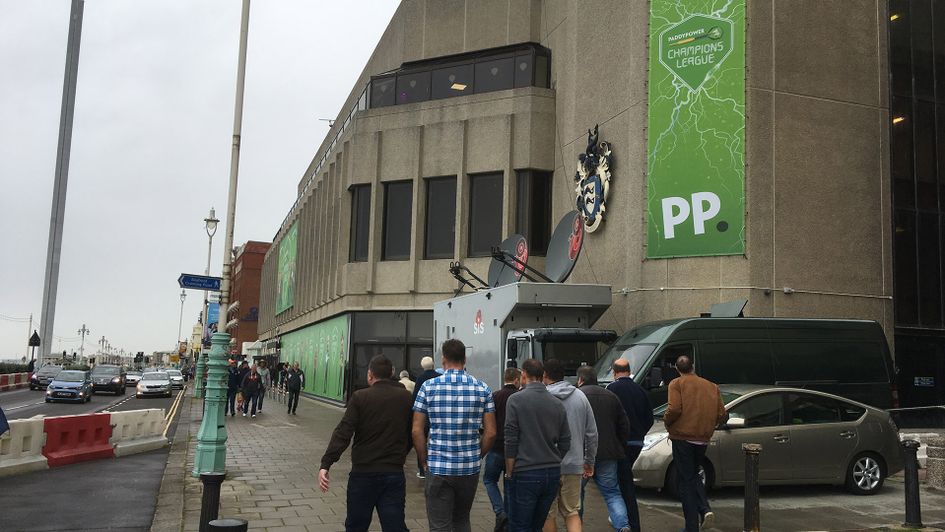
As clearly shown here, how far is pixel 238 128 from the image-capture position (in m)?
14.5

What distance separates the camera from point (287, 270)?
49500 mm

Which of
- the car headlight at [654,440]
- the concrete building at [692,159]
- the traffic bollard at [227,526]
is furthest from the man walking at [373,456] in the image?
the concrete building at [692,159]

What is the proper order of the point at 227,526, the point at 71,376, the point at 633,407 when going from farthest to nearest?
the point at 71,376, the point at 633,407, the point at 227,526

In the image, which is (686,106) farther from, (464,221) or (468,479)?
(468,479)

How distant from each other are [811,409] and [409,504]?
5.74 metres

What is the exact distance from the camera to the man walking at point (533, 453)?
6184 mm

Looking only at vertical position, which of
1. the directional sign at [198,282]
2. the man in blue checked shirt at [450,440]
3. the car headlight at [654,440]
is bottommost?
the car headlight at [654,440]

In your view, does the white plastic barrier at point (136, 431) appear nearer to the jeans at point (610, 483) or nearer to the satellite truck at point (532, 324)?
the satellite truck at point (532, 324)

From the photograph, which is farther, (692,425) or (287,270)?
Result: (287,270)

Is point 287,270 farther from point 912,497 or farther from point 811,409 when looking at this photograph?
point 912,497

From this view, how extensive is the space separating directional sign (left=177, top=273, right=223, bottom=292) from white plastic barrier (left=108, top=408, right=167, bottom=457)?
2756 millimetres

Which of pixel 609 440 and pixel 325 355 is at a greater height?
pixel 325 355

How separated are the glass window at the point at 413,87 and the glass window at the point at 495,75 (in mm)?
2051

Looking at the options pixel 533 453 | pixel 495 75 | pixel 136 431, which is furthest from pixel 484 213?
pixel 533 453
